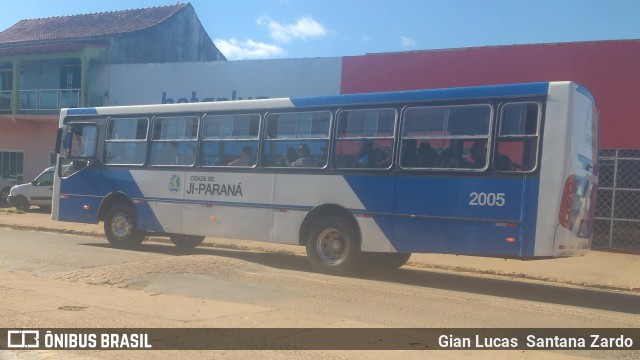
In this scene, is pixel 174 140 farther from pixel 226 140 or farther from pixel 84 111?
pixel 84 111

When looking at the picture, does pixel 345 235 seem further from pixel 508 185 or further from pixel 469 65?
pixel 469 65

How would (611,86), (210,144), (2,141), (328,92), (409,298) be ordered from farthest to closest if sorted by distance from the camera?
(2,141) < (328,92) < (611,86) < (210,144) < (409,298)

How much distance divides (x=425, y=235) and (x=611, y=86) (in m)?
8.91

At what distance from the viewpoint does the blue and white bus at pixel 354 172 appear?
9.11 m

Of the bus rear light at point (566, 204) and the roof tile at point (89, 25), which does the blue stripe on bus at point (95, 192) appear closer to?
the bus rear light at point (566, 204)

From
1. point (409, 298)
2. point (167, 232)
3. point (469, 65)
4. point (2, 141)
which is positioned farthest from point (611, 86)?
point (2, 141)

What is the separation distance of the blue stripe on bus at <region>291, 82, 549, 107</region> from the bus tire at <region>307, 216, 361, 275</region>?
197 cm

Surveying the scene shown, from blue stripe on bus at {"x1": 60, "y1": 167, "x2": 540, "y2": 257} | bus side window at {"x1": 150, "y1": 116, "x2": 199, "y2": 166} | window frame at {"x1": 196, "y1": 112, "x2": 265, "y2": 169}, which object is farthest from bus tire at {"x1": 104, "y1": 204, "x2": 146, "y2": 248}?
blue stripe on bus at {"x1": 60, "y1": 167, "x2": 540, "y2": 257}

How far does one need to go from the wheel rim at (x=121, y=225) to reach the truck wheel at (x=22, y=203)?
12046 millimetres

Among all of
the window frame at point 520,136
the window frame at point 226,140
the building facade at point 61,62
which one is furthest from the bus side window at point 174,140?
the building facade at point 61,62

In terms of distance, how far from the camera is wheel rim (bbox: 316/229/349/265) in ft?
36.1

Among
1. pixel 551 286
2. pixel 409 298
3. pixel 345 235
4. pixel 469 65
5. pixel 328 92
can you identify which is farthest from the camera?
pixel 328 92

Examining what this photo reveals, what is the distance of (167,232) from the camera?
1325 centimetres

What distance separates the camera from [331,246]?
11148mm
